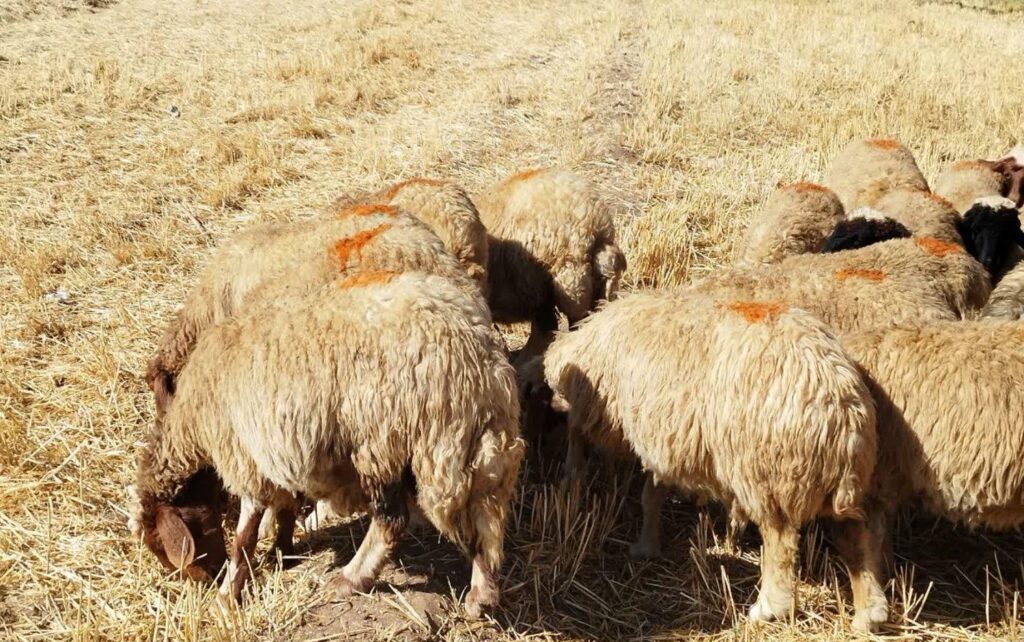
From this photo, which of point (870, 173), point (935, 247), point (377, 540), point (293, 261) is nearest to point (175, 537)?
point (377, 540)

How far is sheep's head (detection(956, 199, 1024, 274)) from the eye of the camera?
6.20 meters

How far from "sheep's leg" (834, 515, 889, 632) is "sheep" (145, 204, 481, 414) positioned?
2238mm

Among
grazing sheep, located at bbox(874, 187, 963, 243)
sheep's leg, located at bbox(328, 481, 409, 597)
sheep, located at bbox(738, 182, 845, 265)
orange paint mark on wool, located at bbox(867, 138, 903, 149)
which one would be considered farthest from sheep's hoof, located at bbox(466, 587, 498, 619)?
orange paint mark on wool, located at bbox(867, 138, 903, 149)

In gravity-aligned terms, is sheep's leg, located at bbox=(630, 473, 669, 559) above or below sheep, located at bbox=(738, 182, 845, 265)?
below

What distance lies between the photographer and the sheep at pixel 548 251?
20.2ft

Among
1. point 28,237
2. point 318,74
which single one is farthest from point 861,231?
point 318,74

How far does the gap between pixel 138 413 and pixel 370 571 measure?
7.49 feet

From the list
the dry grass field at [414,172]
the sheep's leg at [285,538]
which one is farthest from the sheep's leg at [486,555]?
the sheep's leg at [285,538]

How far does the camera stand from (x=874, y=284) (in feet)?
16.1

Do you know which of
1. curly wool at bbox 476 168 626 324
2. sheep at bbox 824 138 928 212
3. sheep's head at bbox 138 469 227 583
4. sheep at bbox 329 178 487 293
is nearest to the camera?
sheep's head at bbox 138 469 227 583

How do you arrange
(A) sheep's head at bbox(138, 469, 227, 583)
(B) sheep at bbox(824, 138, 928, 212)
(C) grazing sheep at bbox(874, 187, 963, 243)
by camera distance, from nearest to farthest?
(A) sheep's head at bbox(138, 469, 227, 583)
(C) grazing sheep at bbox(874, 187, 963, 243)
(B) sheep at bbox(824, 138, 928, 212)

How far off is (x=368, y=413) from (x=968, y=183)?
21.0 ft

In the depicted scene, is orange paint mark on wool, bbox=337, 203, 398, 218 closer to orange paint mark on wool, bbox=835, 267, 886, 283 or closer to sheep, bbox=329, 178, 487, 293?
sheep, bbox=329, 178, 487, 293

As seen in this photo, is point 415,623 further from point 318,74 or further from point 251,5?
point 251,5
